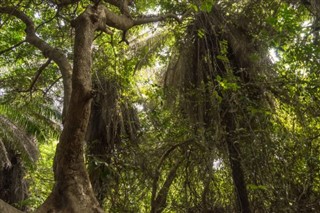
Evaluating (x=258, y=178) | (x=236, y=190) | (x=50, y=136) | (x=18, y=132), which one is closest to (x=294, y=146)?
(x=258, y=178)

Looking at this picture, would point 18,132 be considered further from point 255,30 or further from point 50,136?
point 255,30

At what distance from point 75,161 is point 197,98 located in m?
3.12

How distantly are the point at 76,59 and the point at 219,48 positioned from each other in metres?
3.52

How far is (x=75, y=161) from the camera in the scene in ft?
8.34

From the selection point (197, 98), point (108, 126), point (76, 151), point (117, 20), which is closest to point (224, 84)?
point (197, 98)

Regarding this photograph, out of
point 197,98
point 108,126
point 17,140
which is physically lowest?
point 108,126

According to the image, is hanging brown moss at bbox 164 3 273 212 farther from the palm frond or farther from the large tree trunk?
the palm frond

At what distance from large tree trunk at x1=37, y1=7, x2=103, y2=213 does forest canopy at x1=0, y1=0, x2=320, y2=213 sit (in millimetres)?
570

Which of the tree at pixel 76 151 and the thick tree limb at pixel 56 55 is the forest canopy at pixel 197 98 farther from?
the tree at pixel 76 151

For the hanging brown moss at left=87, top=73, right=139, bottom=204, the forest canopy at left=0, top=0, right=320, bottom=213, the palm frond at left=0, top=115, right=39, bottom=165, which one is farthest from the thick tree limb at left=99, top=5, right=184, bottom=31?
the palm frond at left=0, top=115, right=39, bottom=165

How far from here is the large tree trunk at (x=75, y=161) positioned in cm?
245

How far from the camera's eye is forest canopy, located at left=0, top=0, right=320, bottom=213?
176 inches

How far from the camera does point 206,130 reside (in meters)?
5.15

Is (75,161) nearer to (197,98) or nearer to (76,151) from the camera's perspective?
(76,151)
